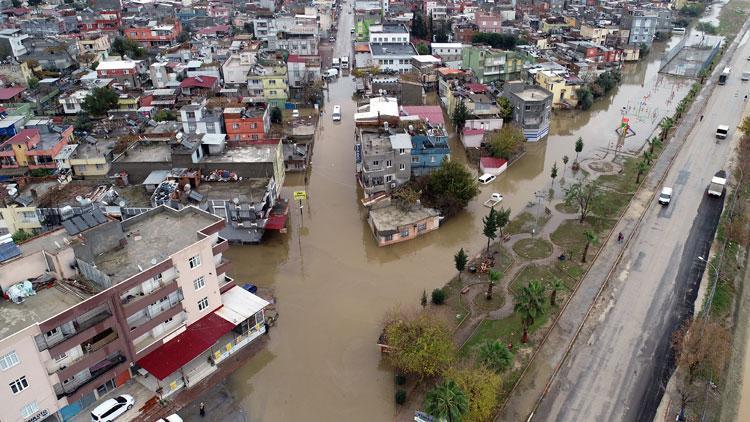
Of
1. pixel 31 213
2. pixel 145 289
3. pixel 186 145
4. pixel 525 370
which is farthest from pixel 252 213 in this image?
pixel 525 370

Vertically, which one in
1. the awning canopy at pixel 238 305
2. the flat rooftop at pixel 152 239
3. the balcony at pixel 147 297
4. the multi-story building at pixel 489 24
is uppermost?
the multi-story building at pixel 489 24

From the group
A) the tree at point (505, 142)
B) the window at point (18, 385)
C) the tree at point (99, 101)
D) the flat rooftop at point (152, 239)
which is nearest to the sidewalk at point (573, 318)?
the tree at point (505, 142)

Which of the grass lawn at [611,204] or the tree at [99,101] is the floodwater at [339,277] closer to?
the grass lawn at [611,204]

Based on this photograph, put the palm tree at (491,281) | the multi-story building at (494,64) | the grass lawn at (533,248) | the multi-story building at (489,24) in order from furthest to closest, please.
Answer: the multi-story building at (489,24)
the multi-story building at (494,64)
the grass lawn at (533,248)
the palm tree at (491,281)

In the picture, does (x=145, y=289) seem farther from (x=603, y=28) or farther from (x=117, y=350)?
(x=603, y=28)

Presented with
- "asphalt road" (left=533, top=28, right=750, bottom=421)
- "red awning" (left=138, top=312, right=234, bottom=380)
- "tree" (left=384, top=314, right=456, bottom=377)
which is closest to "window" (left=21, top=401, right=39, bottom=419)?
"red awning" (left=138, top=312, right=234, bottom=380)

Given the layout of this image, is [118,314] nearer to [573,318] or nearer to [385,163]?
[385,163]
